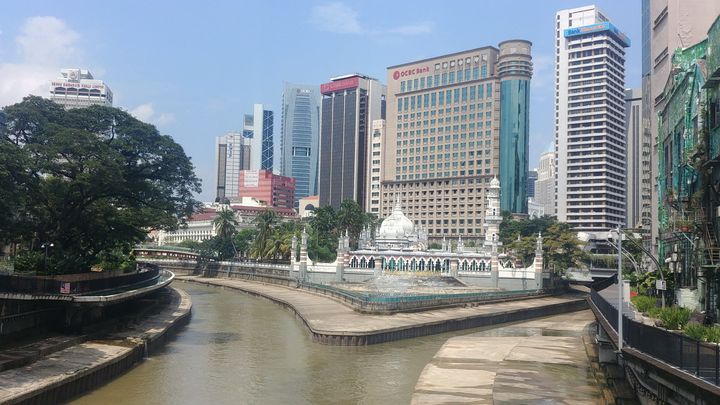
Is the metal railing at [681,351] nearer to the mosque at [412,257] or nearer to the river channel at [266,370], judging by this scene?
the river channel at [266,370]

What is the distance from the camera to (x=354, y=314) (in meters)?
64.3

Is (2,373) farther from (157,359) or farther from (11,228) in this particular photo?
(11,228)

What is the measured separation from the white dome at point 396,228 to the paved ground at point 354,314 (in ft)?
74.0

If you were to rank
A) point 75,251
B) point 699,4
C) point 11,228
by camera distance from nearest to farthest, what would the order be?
1. point 11,228
2. point 75,251
3. point 699,4

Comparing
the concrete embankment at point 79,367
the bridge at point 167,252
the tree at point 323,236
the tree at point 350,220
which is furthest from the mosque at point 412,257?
the concrete embankment at point 79,367

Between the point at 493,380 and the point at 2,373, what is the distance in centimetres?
2460

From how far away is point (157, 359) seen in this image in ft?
136

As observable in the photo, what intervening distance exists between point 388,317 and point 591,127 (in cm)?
14331

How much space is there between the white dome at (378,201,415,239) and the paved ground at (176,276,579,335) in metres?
22.5

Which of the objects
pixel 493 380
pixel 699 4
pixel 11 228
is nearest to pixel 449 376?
pixel 493 380

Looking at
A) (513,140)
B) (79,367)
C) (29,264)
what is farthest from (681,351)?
(513,140)

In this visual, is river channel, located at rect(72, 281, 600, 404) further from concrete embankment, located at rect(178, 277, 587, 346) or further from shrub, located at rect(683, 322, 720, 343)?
Result: shrub, located at rect(683, 322, 720, 343)

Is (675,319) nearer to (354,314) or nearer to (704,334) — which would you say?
(704,334)

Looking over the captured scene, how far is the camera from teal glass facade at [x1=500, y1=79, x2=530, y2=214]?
7229 inches
